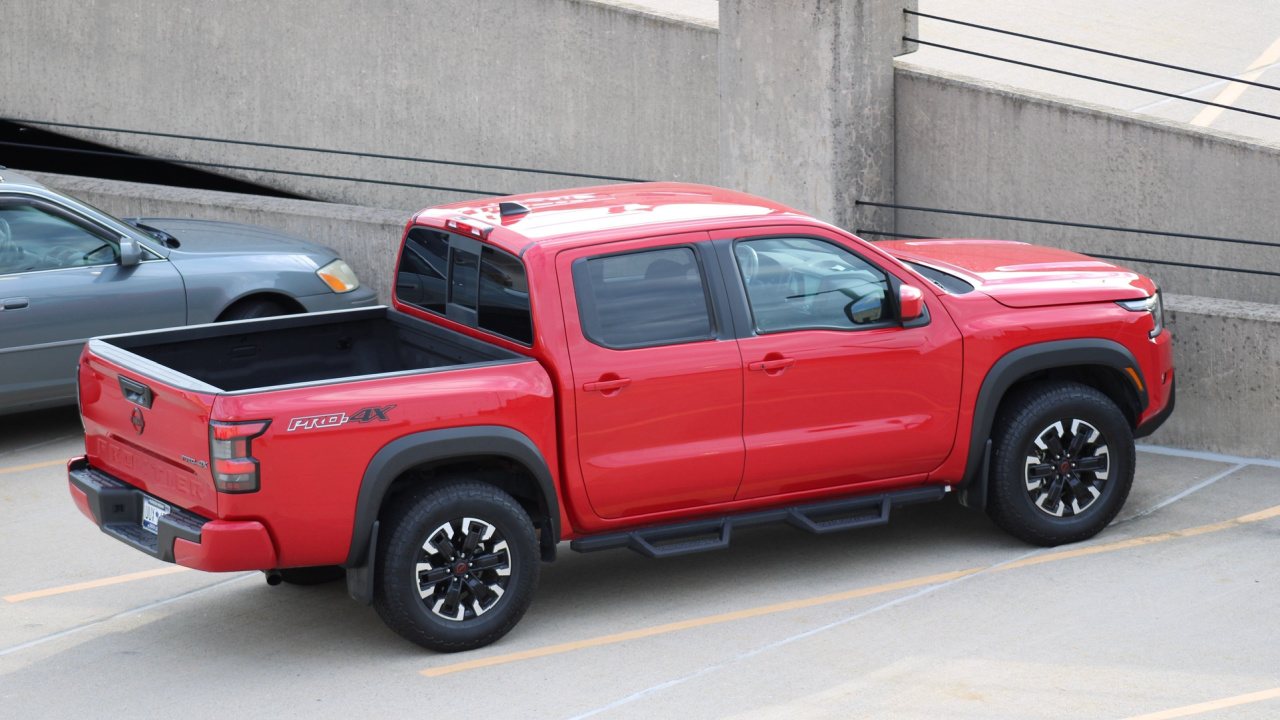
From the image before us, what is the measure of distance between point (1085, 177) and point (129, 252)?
649cm

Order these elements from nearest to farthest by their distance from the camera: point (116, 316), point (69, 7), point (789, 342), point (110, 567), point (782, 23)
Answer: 1. point (789, 342)
2. point (110, 567)
3. point (116, 316)
4. point (782, 23)
5. point (69, 7)

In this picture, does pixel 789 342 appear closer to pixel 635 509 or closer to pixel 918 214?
pixel 635 509

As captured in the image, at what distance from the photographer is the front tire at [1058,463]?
23.0ft

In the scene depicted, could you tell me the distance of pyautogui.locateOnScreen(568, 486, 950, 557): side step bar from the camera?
21.1 feet

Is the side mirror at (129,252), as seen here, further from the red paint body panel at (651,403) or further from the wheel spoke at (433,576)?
the wheel spoke at (433,576)

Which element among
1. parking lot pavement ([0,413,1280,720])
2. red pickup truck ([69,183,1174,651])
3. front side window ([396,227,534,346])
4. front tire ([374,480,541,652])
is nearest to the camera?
parking lot pavement ([0,413,1280,720])

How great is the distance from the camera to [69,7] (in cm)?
1575

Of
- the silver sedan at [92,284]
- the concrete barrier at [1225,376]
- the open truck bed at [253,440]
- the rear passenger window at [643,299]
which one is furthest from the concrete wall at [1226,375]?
the silver sedan at [92,284]

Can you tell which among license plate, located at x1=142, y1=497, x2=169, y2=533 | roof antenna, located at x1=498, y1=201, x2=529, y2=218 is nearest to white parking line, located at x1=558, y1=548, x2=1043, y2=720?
license plate, located at x1=142, y1=497, x2=169, y2=533

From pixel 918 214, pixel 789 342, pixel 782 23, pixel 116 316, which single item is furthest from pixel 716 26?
pixel 789 342

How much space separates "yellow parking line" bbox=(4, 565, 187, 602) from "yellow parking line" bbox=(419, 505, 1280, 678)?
194cm

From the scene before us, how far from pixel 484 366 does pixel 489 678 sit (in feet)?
4.18

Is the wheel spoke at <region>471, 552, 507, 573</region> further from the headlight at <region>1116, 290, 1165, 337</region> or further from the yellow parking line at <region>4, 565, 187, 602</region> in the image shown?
the headlight at <region>1116, 290, 1165, 337</region>

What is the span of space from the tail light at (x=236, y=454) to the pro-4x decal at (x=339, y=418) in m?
0.12
